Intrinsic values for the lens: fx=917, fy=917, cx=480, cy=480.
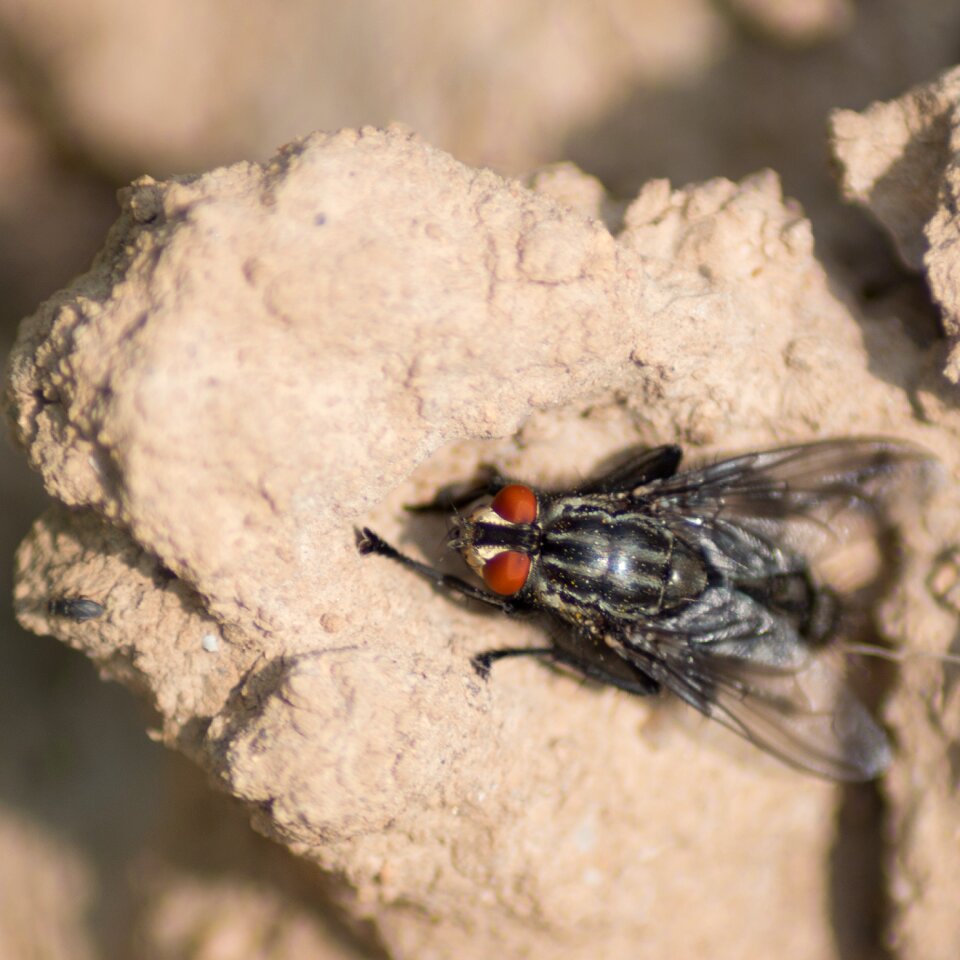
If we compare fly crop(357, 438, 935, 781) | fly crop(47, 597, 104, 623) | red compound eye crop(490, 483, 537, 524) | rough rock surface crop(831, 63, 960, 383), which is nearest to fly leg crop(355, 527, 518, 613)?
fly crop(357, 438, 935, 781)

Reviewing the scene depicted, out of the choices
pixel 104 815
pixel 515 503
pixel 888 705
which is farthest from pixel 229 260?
pixel 104 815

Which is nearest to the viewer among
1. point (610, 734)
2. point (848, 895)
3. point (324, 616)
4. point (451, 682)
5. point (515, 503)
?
point (324, 616)

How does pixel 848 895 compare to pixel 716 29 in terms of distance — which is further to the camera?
pixel 716 29

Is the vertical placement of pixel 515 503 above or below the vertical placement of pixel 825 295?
below

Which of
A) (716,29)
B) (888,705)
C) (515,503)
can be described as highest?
(716,29)

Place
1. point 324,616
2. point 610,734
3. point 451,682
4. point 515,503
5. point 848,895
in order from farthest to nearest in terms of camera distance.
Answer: point 848,895 → point 610,734 → point 515,503 → point 451,682 → point 324,616

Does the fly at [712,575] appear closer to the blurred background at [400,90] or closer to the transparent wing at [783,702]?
the transparent wing at [783,702]

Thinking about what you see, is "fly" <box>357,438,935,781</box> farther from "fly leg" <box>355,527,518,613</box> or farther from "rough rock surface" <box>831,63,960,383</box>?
"rough rock surface" <box>831,63,960,383</box>

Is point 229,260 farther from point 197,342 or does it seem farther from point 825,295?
point 825,295

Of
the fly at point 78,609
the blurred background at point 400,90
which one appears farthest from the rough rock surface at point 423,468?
the blurred background at point 400,90
